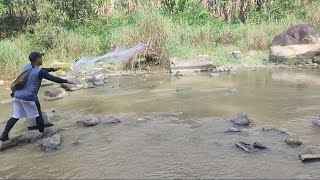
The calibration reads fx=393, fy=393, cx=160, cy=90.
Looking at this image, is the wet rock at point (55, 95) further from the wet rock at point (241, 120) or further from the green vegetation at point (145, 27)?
the wet rock at point (241, 120)

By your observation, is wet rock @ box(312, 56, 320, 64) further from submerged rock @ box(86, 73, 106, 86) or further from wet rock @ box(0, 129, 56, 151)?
wet rock @ box(0, 129, 56, 151)

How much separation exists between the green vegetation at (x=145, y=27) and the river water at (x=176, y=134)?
3445 mm

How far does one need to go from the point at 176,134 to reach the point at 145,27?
742 centimetres

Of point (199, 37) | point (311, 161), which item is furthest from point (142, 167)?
point (199, 37)

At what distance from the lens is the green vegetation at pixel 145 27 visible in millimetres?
12695

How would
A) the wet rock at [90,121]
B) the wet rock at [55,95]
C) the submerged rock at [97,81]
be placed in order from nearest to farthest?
the wet rock at [90,121] → the wet rock at [55,95] → the submerged rock at [97,81]

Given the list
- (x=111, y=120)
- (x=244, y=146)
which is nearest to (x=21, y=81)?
(x=111, y=120)

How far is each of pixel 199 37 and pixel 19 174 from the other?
38.0 feet

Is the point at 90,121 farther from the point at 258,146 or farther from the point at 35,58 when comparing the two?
the point at 258,146

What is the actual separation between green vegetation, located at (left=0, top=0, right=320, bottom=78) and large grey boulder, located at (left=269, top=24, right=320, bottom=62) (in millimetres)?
566

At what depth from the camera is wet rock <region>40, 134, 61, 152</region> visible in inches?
203

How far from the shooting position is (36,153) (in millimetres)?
5078

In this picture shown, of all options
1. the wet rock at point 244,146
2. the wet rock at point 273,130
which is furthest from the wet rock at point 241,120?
the wet rock at point 244,146

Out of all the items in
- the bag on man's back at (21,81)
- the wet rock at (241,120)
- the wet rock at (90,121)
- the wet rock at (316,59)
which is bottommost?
the wet rock at (241,120)
